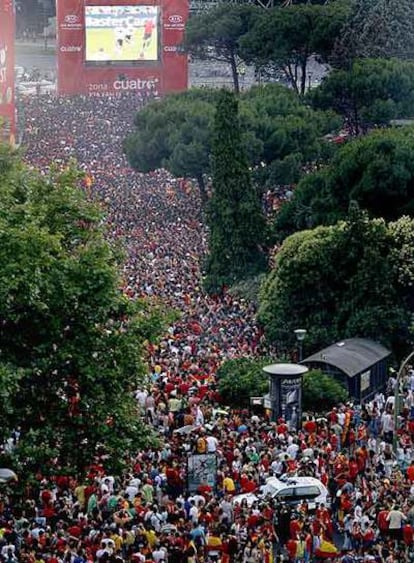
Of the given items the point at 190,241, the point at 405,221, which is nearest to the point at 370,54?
the point at 190,241

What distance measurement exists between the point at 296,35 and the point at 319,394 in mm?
56875

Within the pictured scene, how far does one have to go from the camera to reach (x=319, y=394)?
42812mm

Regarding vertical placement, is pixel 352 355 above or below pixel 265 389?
above

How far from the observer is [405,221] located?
5075cm

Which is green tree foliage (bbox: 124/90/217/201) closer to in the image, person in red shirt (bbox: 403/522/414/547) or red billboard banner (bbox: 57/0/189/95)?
red billboard banner (bbox: 57/0/189/95)

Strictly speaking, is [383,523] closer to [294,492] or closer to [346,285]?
[294,492]

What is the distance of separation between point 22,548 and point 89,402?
12.3 ft

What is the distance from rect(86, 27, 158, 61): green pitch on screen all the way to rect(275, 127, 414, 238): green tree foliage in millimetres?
47732

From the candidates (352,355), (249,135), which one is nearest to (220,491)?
(352,355)

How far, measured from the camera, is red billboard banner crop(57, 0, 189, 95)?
108750mm

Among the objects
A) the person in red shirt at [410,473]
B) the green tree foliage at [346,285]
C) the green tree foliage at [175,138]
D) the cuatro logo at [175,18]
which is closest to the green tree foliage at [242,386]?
the green tree foliage at [346,285]

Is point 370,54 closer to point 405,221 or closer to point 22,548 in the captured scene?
point 405,221

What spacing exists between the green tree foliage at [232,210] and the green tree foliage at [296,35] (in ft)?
118

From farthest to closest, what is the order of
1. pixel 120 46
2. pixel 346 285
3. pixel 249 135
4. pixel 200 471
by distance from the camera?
pixel 120 46 < pixel 249 135 < pixel 346 285 < pixel 200 471
